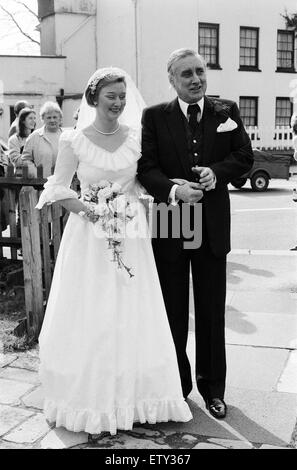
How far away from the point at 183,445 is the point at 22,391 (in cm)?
129

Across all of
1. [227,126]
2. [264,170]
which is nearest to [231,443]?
[227,126]

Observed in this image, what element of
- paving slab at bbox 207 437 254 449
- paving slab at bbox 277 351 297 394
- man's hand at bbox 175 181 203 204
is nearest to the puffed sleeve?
man's hand at bbox 175 181 203 204

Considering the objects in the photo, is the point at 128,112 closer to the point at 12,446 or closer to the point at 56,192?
the point at 56,192

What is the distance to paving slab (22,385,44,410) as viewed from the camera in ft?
12.2

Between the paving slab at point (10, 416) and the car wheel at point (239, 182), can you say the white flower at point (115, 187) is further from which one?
the car wheel at point (239, 182)

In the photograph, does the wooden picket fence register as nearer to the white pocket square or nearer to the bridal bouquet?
the bridal bouquet

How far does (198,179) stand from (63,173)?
0.83 meters

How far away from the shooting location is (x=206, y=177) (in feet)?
10.9

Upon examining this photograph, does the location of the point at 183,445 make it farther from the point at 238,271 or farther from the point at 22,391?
the point at 238,271

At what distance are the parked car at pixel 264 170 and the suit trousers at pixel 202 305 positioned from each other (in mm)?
14266

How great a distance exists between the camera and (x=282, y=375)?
13.6 feet

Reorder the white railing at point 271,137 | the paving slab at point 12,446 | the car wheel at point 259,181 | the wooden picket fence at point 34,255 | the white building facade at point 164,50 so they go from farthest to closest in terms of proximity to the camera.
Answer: the white railing at point 271,137 < the white building facade at point 164,50 < the car wheel at point 259,181 < the wooden picket fence at point 34,255 < the paving slab at point 12,446

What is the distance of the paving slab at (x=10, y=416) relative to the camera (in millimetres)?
3422

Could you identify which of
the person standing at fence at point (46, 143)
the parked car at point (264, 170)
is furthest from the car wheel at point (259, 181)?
the person standing at fence at point (46, 143)
